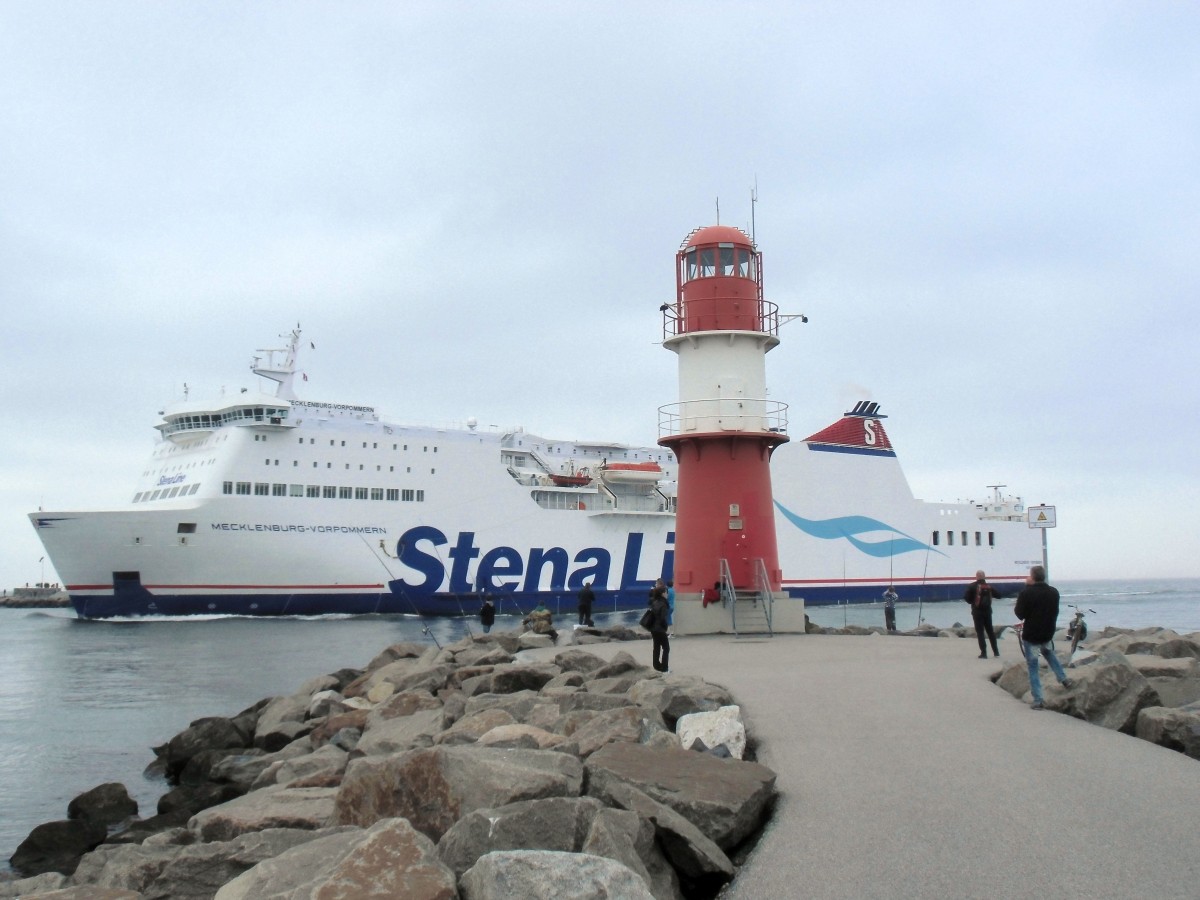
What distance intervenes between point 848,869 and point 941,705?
2677 mm

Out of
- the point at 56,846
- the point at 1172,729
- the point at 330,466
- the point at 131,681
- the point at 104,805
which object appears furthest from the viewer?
the point at 330,466

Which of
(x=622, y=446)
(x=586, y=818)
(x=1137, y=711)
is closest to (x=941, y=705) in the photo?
(x=1137, y=711)

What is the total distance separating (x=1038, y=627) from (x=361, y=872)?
161 inches

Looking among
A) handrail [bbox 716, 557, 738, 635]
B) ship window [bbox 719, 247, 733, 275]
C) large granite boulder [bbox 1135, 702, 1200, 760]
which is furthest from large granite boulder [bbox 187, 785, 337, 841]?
ship window [bbox 719, 247, 733, 275]

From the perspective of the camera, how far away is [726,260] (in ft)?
34.4

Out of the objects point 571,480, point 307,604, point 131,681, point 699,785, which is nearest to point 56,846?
point 699,785

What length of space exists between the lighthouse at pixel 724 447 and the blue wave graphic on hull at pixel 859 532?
21.7 meters

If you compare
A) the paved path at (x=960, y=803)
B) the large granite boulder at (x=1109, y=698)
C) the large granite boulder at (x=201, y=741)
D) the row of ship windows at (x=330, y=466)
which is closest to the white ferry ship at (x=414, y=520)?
the row of ship windows at (x=330, y=466)

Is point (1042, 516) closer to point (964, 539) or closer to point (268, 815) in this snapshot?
point (268, 815)

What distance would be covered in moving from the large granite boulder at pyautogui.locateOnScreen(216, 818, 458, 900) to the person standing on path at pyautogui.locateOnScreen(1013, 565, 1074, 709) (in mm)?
3724

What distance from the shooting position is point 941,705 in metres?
5.30

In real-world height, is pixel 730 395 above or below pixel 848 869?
above

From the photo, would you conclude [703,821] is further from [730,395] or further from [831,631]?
[831,631]

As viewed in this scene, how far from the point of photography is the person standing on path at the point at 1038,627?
208 inches
